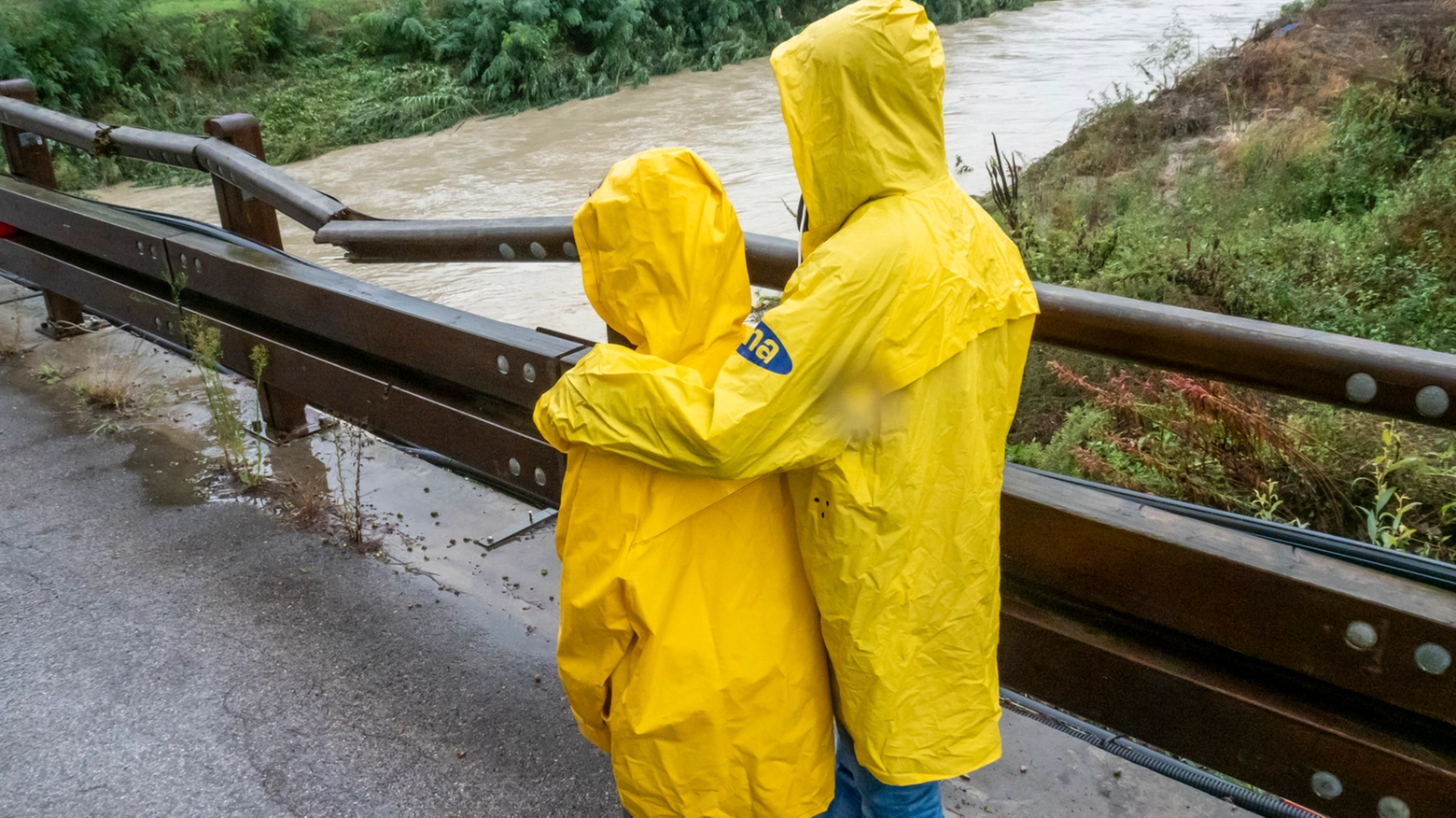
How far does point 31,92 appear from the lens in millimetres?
6059

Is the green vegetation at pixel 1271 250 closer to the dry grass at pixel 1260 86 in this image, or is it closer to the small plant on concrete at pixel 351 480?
the dry grass at pixel 1260 86

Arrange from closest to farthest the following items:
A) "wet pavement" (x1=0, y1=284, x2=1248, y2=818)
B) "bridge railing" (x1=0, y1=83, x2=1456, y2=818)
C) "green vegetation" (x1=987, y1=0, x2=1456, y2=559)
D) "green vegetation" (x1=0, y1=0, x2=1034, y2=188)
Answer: "bridge railing" (x1=0, y1=83, x2=1456, y2=818) → "wet pavement" (x1=0, y1=284, x2=1248, y2=818) → "green vegetation" (x1=987, y1=0, x2=1456, y2=559) → "green vegetation" (x1=0, y1=0, x2=1034, y2=188)

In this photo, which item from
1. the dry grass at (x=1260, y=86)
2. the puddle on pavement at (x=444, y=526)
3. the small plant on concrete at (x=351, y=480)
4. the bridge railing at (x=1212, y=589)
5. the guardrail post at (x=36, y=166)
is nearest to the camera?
the bridge railing at (x=1212, y=589)

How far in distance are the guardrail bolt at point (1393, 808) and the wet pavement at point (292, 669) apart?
0.57 m

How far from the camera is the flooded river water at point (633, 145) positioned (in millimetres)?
15344

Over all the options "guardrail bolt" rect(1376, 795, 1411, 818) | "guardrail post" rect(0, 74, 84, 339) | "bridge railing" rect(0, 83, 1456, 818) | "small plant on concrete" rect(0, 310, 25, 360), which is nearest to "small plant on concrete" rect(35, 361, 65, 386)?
"small plant on concrete" rect(0, 310, 25, 360)

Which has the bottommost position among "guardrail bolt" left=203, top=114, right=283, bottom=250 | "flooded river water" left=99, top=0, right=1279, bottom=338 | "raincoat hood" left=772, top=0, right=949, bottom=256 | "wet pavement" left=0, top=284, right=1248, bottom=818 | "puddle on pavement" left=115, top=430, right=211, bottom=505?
"flooded river water" left=99, top=0, right=1279, bottom=338

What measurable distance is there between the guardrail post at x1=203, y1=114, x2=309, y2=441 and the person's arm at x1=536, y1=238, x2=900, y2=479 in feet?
10.4

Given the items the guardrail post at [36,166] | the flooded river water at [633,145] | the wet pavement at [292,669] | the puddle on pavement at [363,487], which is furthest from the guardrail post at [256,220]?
the flooded river water at [633,145]

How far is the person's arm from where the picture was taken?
1686mm

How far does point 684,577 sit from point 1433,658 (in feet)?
3.93

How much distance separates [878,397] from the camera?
1775mm

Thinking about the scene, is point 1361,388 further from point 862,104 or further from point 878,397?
point 862,104

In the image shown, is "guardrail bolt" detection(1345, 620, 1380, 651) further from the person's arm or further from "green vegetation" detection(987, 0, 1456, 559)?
"green vegetation" detection(987, 0, 1456, 559)
